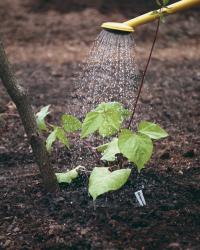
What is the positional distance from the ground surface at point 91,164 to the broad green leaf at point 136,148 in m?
0.21

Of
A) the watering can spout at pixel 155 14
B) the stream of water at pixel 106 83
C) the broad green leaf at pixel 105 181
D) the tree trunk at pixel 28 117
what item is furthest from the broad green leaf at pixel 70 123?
the stream of water at pixel 106 83

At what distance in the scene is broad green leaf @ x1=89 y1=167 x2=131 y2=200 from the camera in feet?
4.60

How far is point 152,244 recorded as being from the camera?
1382 millimetres

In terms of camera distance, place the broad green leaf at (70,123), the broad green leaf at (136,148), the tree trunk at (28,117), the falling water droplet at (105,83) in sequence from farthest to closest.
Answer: the falling water droplet at (105,83), the broad green leaf at (70,123), the tree trunk at (28,117), the broad green leaf at (136,148)

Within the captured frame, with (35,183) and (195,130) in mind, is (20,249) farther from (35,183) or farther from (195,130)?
(195,130)

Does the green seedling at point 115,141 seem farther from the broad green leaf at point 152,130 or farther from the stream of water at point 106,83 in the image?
the stream of water at point 106,83

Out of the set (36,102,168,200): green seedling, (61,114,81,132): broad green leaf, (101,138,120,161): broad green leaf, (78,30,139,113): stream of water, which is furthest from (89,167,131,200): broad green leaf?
(78,30,139,113): stream of water

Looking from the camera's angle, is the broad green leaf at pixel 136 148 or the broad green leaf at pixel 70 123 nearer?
the broad green leaf at pixel 136 148

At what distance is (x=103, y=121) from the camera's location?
1481 mm

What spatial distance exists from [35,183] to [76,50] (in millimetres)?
2068

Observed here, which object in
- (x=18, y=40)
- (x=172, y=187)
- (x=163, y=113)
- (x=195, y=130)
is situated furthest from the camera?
(x=18, y=40)

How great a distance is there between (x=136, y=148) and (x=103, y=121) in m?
0.15

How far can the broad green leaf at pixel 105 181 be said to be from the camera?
140 cm

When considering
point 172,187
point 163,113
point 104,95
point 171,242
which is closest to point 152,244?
point 171,242
